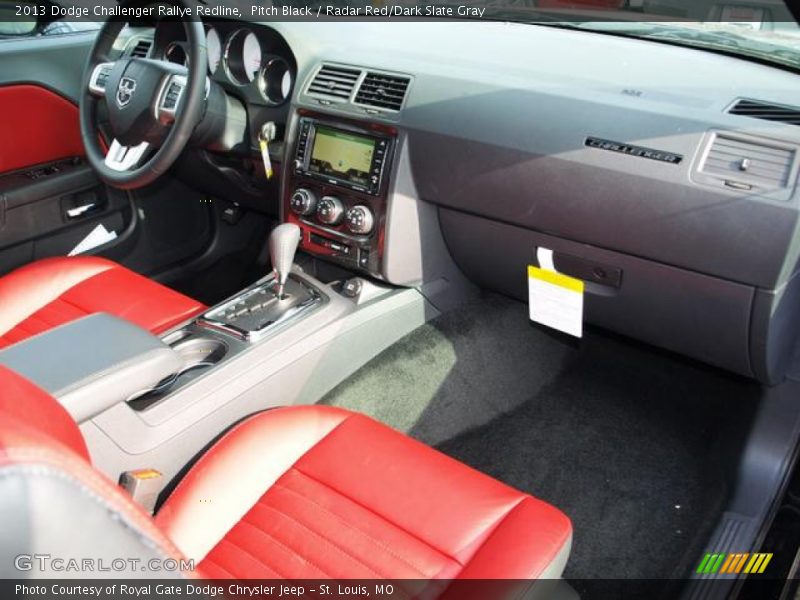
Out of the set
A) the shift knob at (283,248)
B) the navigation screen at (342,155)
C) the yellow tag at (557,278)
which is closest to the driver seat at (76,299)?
the shift knob at (283,248)

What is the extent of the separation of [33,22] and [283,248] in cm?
143

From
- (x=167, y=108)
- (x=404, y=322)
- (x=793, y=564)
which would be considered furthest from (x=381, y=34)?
(x=793, y=564)

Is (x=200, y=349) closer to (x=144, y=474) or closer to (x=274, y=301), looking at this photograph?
(x=274, y=301)

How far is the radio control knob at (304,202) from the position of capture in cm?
199

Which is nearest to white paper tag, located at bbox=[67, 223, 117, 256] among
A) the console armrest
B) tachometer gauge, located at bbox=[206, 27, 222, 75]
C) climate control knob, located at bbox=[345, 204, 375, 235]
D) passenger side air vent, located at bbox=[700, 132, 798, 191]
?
tachometer gauge, located at bbox=[206, 27, 222, 75]

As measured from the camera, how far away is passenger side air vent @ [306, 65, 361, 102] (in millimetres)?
1900

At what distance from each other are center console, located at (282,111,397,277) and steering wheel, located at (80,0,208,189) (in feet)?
0.94

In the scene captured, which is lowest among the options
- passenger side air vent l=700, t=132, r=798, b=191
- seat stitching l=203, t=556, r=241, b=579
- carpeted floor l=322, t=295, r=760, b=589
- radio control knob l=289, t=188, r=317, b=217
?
carpeted floor l=322, t=295, r=760, b=589

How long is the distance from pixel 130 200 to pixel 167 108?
81 cm

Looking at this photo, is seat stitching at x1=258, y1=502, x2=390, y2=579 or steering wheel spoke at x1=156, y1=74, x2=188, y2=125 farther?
steering wheel spoke at x1=156, y1=74, x2=188, y2=125

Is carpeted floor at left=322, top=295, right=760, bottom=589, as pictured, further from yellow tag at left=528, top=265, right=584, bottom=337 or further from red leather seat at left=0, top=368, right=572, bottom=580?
red leather seat at left=0, top=368, right=572, bottom=580

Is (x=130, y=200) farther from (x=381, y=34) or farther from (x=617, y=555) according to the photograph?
(x=617, y=555)

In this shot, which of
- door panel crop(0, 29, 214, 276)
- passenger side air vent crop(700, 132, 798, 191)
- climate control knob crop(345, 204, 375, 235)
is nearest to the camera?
passenger side air vent crop(700, 132, 798, 191)

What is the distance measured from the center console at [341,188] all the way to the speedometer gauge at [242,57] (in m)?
0.34
